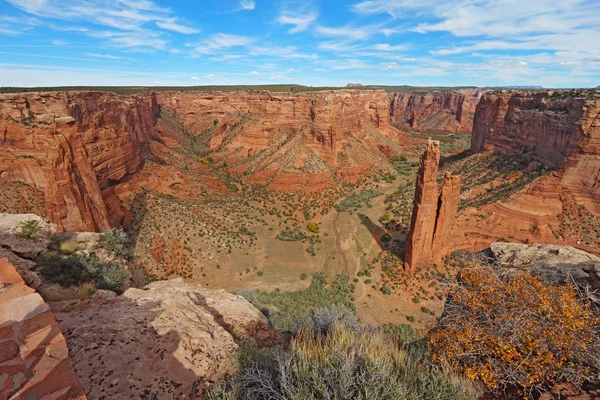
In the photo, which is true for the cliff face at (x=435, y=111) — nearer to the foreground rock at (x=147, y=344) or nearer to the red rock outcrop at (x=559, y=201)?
the red rock outcrop at (x=559, y=201)

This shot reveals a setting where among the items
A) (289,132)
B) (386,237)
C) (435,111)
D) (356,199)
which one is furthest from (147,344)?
(435,111)

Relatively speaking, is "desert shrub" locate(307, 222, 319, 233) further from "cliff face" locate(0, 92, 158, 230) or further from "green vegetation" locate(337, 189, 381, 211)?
"cliff face" locate(0, 92, 158, 230)

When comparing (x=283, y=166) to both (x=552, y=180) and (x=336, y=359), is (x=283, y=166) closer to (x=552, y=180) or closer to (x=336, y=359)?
(x=552, y=180)

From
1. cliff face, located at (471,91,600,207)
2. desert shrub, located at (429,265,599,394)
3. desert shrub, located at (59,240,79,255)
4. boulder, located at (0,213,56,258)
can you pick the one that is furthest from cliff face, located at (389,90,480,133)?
boulder, located at (0,213,56,258)

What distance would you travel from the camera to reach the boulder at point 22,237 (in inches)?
545

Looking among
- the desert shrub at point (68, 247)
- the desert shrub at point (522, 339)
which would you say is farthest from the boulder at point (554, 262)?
the desert shrub at point (68, 247)

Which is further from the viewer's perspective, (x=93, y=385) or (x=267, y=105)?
(x=267, y=105)

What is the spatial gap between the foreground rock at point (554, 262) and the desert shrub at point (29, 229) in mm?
23826

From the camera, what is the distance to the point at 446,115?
14725 cm

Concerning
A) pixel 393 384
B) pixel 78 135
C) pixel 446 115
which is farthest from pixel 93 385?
pixel 446 115

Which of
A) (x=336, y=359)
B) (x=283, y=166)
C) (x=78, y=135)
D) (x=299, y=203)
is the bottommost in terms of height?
(x=299, y=203)

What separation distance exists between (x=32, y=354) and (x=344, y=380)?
6.23 m

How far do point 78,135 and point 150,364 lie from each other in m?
23.8

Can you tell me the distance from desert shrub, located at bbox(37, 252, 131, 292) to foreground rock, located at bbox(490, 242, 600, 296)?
20017 millimetres
